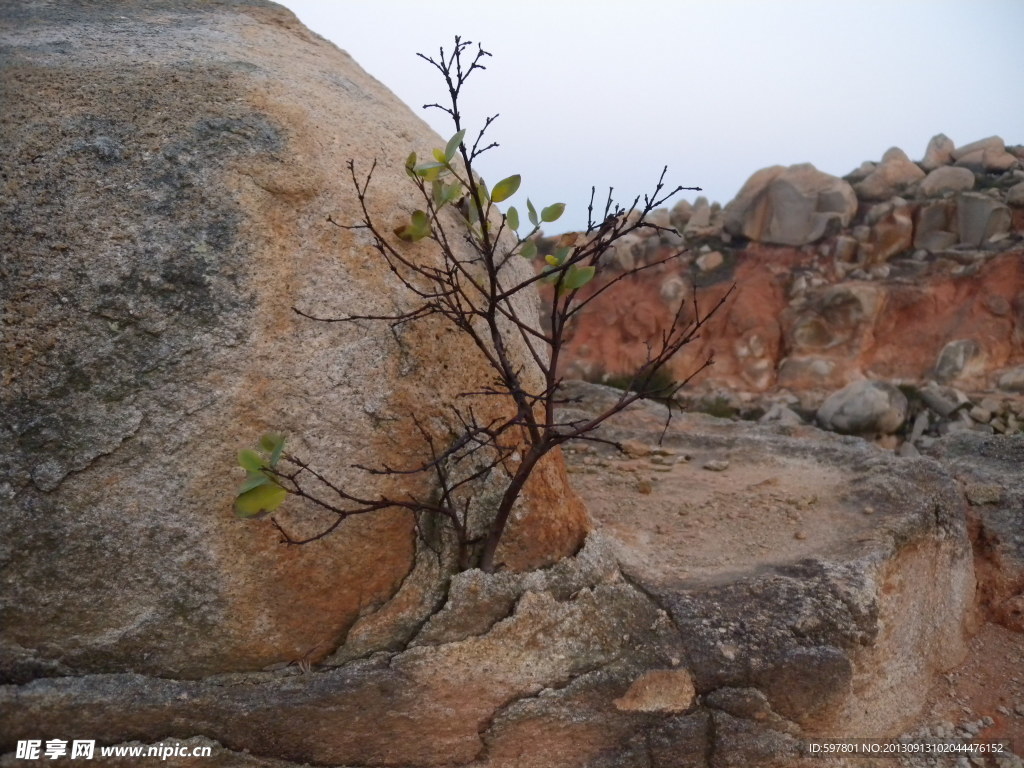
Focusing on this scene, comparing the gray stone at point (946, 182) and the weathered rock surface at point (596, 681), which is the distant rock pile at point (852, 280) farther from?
the weathered rock surface at point (596, 681)

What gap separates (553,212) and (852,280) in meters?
8.06

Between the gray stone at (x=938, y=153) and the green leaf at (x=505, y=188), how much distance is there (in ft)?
30.2

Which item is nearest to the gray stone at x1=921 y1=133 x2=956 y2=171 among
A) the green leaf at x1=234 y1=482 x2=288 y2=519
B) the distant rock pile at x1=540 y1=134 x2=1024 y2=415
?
the distant rock pile at x1=540 y1=134 x2=1024 y2=415

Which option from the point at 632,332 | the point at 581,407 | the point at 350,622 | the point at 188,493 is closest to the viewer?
the point at 188,493

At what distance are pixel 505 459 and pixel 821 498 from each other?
1532 millimetres

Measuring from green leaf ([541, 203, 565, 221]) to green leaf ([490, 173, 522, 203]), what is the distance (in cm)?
9

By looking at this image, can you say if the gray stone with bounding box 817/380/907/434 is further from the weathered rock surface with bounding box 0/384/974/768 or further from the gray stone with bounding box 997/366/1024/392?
the weathered rock surface with bounding box 0/384/974/768

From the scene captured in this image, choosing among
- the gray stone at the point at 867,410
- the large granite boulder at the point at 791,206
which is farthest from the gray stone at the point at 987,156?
the gray stone at the point at 867,410

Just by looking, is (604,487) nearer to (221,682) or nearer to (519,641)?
(519,641)

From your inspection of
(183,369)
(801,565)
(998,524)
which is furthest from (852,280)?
(183,369)

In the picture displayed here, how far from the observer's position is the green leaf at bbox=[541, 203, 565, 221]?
2.22 meters

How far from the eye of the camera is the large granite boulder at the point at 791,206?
32.0 feet

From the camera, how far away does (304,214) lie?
2373 mm

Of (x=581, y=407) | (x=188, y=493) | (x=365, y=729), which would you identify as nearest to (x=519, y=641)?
(x=365, y=729)
